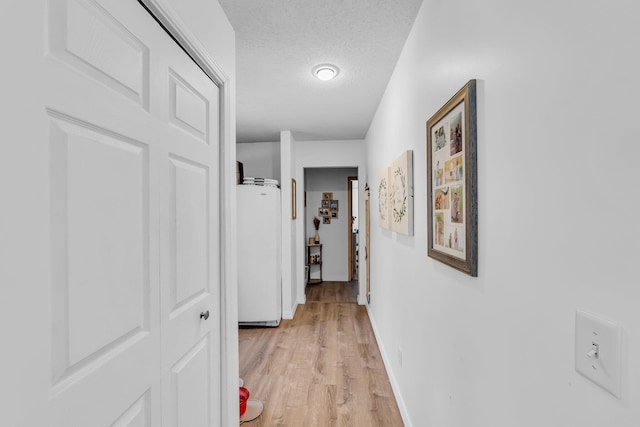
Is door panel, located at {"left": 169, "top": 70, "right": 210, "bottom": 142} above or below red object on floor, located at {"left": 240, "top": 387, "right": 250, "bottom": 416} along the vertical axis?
above

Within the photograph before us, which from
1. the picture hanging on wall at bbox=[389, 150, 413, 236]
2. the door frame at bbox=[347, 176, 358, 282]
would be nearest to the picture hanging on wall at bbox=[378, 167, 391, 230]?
the picture hanging on wall at bbox=[389, 150, 413, 236]

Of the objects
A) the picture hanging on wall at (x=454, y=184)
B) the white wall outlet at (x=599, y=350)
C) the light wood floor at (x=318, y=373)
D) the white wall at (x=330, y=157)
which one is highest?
the white wall at (x=330, y=157)

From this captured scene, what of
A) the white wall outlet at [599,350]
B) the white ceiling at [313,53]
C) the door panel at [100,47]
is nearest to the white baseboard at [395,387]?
the white wall outlet at [599,350]

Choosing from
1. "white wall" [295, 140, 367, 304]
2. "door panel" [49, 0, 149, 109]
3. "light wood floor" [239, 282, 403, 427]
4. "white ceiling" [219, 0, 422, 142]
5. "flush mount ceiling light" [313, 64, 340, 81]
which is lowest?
"light wood floor" [239, 282, 403, 427]

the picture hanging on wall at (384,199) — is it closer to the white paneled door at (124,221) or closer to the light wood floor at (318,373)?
the light wood floor at (318,373)

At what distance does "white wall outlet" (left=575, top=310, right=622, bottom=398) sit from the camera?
0.57 metres

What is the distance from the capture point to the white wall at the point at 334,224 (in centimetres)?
672

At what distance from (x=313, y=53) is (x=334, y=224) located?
4.59 meters

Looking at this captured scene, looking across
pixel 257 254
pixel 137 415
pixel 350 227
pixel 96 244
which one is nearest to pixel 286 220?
pixel 257 254

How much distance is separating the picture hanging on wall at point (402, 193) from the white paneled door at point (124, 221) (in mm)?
1189

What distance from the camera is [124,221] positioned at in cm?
93

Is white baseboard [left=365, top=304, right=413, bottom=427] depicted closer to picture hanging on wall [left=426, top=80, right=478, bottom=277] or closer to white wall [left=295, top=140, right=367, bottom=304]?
picture hanging on wall [left=426, top=80, right=478, bottom=277]

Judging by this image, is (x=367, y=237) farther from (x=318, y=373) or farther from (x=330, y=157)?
(x=318, y=373)

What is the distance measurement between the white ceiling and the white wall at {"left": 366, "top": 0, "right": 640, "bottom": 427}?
1.68 feet
